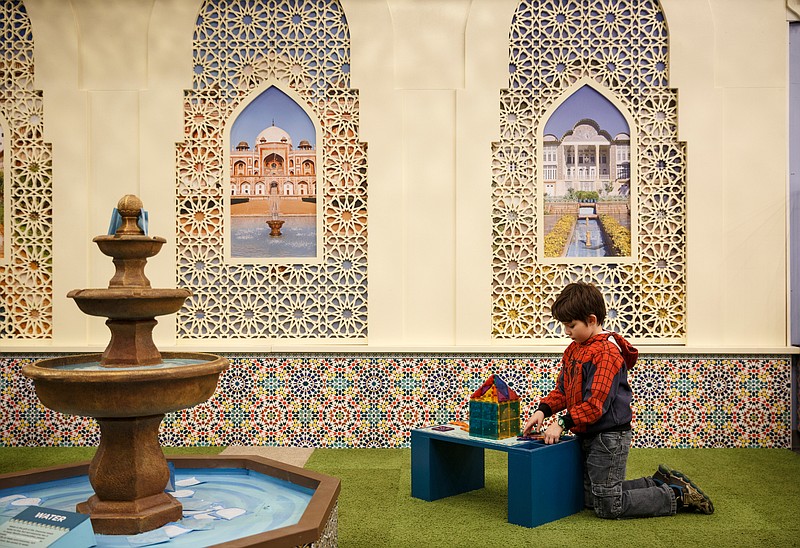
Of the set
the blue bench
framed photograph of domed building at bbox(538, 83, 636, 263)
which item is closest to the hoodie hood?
the blue bench

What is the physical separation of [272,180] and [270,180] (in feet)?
0.05

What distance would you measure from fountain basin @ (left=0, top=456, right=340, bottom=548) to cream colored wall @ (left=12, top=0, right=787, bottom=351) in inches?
87.5

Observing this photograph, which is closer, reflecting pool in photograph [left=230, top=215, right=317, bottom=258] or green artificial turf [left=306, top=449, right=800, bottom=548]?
green artificial turf [left=306, top=449, right=800, bottom=548]

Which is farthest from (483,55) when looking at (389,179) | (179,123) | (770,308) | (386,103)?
(770,308)

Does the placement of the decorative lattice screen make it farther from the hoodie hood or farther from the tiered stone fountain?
the hoodie hood

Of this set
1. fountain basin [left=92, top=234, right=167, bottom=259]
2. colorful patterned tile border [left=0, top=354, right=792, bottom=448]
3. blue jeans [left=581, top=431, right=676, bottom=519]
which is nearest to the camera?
fountain basin [left=92, top=234, right=167, bottom=259]

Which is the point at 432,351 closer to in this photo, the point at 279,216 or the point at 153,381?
the point at 279,216

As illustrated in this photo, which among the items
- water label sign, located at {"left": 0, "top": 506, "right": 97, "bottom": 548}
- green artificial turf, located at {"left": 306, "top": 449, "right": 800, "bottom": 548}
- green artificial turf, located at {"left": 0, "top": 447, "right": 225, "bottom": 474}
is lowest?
green artificial turf, located at {"left": 0, "top": 447, "right": 225, "bottom": 474}

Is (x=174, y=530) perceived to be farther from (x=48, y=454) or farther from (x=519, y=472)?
(x=48, y=454)

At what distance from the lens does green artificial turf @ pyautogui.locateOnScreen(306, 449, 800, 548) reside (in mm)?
3758

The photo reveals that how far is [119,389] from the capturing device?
9.90 ft

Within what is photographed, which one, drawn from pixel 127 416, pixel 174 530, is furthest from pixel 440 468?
pixel 127 416

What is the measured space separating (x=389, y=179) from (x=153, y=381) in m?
3.40

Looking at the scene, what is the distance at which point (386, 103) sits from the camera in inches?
240
